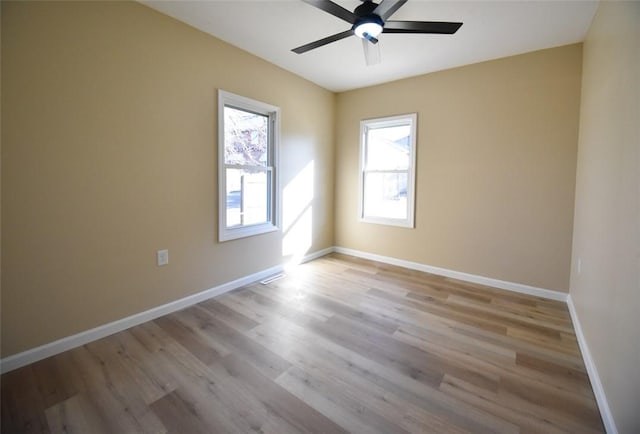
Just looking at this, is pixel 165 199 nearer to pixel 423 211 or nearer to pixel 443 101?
pixel 423 211

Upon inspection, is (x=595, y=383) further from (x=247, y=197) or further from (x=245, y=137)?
(x=245, y=137)

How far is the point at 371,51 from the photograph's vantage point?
2574mm

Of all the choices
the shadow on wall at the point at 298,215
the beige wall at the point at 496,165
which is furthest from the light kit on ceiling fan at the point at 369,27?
the shadow on wall at the point at 298,215

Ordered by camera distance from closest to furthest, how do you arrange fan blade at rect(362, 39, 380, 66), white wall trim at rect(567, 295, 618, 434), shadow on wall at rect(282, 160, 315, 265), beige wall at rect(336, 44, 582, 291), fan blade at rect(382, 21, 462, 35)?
white wall trim at rect(567, 295, 618, 434) < fan blade at rect(382, 21, 462, 35) < fan blade at rect(362, 39, 380, 66) < beige wall at rect(336, 44, 582, 291) < shadow on wall at rect(282, 160, 315, 265)

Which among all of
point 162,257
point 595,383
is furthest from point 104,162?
point 595,383

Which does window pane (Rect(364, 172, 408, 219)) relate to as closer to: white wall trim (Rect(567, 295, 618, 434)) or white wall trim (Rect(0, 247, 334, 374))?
white wall trim (Rect(0, 247, 334, 374))

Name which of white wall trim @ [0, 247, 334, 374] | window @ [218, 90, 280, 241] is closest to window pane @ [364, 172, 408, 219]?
window @ [218, 90, 280, 241]

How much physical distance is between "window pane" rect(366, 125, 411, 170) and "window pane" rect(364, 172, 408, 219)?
14cm

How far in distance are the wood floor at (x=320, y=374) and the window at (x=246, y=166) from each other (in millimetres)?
953

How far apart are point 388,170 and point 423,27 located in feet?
7.27

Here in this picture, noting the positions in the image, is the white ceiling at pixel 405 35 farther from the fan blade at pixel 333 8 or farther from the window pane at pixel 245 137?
the window pane at pixel 245 137

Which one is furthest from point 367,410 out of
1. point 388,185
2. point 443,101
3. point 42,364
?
point 443,101

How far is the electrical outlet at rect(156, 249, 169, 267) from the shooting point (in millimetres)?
2508

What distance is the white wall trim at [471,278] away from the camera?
3000 mm
